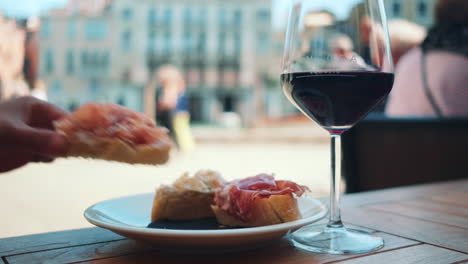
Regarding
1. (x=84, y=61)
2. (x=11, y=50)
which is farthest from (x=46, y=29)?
(x=11, y=50)

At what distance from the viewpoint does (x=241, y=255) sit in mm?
514

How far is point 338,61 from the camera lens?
60cm

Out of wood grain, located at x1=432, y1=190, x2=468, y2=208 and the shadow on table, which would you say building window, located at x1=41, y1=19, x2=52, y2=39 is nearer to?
the shadow on table

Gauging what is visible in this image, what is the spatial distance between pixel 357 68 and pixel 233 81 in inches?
1047

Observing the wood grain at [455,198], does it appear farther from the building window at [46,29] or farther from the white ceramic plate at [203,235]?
the building window at [46,29]

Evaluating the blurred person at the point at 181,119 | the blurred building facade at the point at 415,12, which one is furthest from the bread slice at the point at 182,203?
the blurred person at the point at 181,119

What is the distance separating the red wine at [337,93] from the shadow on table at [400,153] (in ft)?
5.56

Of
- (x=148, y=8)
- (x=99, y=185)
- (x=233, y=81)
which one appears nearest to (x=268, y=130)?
(x=99, y=185)

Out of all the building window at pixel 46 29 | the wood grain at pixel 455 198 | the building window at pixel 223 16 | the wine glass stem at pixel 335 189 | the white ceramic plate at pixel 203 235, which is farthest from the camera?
the building window at pixel 223 16

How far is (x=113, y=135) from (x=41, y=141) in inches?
2.9

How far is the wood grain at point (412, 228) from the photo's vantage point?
0.58 m

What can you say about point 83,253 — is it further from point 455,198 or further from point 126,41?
point 126,41

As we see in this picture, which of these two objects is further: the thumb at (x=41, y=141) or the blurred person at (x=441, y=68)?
the blurred person at (x=441, y=68)

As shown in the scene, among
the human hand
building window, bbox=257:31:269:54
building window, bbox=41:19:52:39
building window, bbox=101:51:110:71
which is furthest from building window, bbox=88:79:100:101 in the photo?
the human hand
